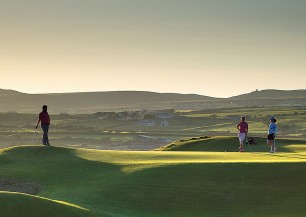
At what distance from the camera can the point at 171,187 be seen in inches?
1141

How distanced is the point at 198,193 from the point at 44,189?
8.35 m

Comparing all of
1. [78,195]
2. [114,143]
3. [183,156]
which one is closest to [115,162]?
[183,156]

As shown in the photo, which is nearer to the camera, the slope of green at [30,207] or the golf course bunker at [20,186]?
the slope of green at [30,207]

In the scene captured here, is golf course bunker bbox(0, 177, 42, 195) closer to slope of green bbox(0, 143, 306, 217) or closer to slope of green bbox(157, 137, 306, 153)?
slope of green bbox(0, 143, 306, 217)

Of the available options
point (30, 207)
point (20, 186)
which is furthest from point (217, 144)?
point (30, 207)

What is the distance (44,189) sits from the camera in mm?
31062

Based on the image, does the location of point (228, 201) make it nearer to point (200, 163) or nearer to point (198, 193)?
Answer: point (198, 193)

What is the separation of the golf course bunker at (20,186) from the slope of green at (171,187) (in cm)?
44

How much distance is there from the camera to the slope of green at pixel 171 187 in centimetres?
2630

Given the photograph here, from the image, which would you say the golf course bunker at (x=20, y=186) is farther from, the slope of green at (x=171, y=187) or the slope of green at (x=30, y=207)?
the slope of green at (x=30, y=207)

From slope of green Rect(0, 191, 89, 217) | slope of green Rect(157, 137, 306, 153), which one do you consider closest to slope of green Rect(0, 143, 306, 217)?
slope of green Rect(0, 191, 89, 217)

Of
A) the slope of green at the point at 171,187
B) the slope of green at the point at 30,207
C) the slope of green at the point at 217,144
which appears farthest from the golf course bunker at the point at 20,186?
the slope of green at the point at 217,144

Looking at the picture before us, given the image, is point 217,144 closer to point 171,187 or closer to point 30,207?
point 171,187

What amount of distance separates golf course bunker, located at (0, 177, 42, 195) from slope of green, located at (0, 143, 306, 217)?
1.45 feet
